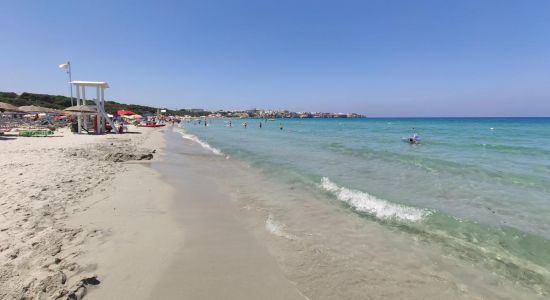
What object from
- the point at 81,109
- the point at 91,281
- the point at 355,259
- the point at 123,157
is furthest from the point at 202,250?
the point at 81,109

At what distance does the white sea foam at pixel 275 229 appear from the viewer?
226 inches

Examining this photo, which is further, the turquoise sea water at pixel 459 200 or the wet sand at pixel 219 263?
the turquoise sea water at pixel 459 200

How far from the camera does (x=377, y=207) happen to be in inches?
301

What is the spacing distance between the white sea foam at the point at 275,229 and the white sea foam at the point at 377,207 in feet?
7.58

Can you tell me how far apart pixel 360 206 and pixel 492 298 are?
395 centimetres

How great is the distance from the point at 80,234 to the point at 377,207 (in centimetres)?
627

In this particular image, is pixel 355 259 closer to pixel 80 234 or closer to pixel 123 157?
pixel 80 234

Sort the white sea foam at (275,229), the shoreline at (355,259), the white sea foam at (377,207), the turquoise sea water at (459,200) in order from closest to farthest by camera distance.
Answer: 1. the shoreline at (355,259)
2. the turquoise sea water at (459,200)
3. the white sea foam at (275,229)
4. the white sea foam at (377,207)

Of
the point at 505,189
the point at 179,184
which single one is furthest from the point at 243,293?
the point at 505,189

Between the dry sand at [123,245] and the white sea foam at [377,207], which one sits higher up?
the dry sand at [123,245]

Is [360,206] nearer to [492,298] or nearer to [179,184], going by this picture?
[492,298]

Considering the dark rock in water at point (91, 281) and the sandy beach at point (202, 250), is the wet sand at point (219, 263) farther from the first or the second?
the dark rock in water at point (91, 281)

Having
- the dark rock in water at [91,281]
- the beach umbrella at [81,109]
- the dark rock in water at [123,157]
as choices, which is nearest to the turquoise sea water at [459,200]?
the dark rock in water at [123,157]

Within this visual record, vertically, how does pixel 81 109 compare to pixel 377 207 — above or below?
above
